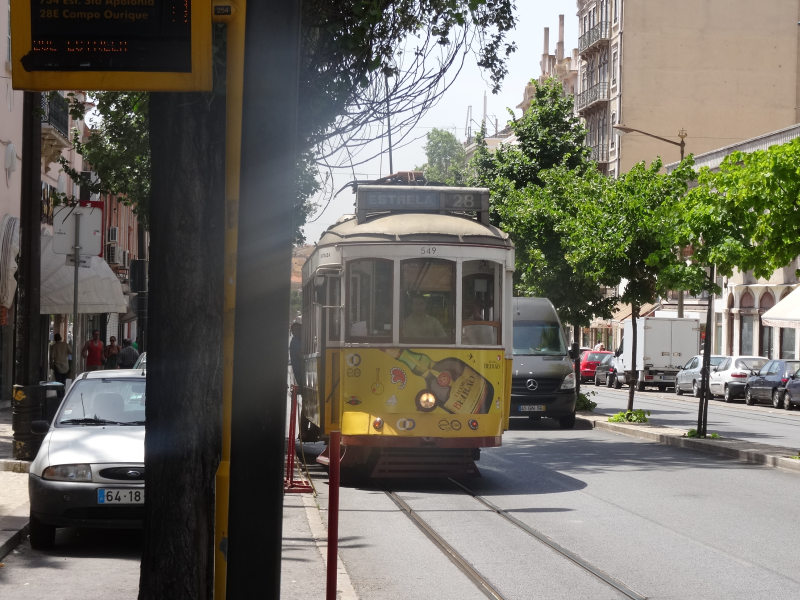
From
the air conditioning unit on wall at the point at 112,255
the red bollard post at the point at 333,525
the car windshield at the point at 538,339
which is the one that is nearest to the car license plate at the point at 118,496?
the red bollard post at the point at 333,525

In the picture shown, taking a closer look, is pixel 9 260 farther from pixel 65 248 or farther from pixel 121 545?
pixel 121 545

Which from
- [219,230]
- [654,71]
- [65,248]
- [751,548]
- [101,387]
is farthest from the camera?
[654,71]

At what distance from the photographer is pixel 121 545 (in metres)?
10.1

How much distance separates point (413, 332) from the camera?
14.1 metres

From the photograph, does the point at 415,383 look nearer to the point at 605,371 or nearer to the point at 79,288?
the point at 79,288

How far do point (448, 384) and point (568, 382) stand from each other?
10.5 meters

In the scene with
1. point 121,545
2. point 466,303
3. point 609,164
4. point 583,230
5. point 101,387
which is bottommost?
point 121,545

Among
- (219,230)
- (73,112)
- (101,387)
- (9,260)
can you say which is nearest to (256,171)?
(219,230)

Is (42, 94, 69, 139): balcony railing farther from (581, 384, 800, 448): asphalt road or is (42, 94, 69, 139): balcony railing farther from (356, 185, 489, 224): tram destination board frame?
(356, 185, 489, 224): tram destination board frame

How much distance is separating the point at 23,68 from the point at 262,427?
4.86 ft

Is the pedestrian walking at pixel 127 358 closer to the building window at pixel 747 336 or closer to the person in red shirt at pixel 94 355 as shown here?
the person in red shirt at pixel 94 355

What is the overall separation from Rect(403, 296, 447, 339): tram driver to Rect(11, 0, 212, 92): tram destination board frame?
399 inches

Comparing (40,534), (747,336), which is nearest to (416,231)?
(40,534)

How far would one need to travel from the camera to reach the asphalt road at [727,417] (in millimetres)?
23172
